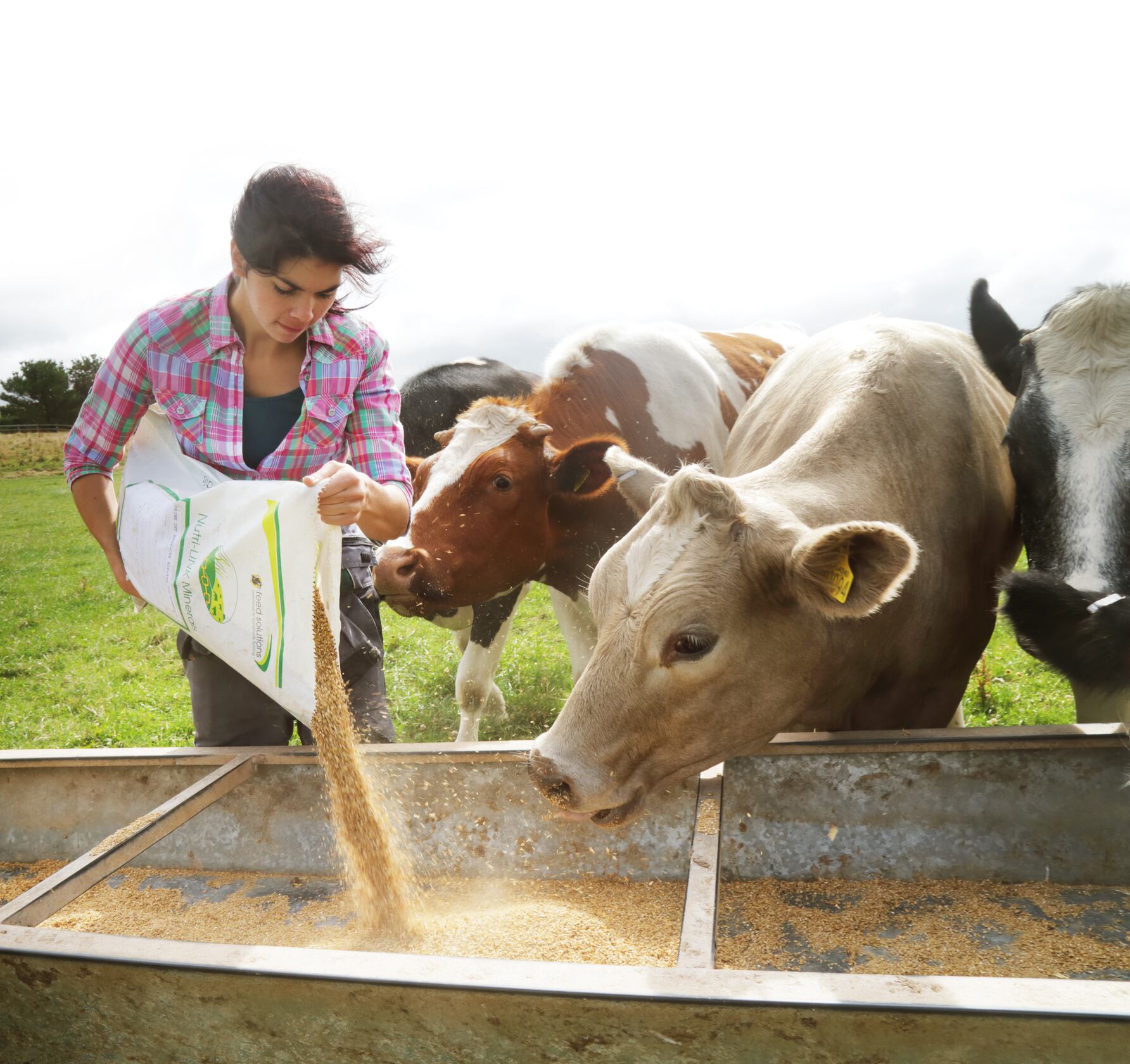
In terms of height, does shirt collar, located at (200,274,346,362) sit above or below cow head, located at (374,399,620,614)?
above

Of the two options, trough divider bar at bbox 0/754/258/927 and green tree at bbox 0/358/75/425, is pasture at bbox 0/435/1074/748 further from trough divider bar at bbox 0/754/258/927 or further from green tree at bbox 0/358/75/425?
green tree at bbox 0/358/75/425

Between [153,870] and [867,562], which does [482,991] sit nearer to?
[867,562]

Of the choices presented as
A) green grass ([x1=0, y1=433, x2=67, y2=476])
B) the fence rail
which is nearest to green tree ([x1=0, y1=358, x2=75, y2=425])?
the fence rail

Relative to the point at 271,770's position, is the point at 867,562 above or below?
above

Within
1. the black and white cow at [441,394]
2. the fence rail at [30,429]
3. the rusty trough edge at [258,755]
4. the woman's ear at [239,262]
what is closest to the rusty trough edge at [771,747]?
the rusty trough edge at [258,755]

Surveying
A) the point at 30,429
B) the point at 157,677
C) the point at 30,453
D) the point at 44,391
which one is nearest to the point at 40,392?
the point at 44,391

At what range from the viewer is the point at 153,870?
3.08 m

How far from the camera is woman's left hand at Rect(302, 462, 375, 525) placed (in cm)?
249

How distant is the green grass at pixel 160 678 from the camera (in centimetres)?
→ 527

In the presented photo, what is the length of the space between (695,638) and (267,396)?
1.56 m

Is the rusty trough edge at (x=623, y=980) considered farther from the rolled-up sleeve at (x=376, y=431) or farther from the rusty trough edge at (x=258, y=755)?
the rolled-up sleeve at (x=376, y=431)

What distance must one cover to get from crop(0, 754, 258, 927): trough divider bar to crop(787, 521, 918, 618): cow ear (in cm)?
→ 170

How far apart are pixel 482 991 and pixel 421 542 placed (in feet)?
8.01

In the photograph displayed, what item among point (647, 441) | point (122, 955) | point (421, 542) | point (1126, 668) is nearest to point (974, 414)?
point (1126, 668)
